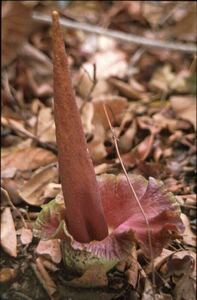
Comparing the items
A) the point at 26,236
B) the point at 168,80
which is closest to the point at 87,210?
the point at 26,236

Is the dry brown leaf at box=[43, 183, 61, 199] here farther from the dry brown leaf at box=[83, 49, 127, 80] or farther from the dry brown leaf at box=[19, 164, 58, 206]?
the dry brown leaf at box=[83, 49, 127, 80]

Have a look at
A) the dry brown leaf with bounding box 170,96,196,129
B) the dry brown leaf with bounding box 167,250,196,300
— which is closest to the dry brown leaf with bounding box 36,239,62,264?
the dry brown leaf with bounding box 167,250,196,300

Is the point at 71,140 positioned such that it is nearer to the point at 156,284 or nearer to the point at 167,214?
the point at 167,214

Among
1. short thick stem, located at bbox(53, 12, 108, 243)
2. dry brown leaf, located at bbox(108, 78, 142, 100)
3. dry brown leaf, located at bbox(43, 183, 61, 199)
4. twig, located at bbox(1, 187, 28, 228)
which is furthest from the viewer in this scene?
dry brown leaf, located at bbox(108, 78, 142, 100)

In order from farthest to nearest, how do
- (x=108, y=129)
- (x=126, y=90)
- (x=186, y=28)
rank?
1. (x=186, y=28)
2. (x=126, y=90)
3. (x=108, y=129)

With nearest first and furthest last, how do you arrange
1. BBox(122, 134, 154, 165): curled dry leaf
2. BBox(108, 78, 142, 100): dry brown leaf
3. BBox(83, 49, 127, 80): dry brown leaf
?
BBox(122, 134, 154, 165): curled dry leaf
BBox(108, 78, 142, 100): dry brown leaf
BBox(83, 49, 127, 80): dry brown leaf

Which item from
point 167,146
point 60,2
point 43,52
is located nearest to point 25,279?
point 167,146

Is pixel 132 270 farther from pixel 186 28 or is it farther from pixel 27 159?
pixel 186 28
